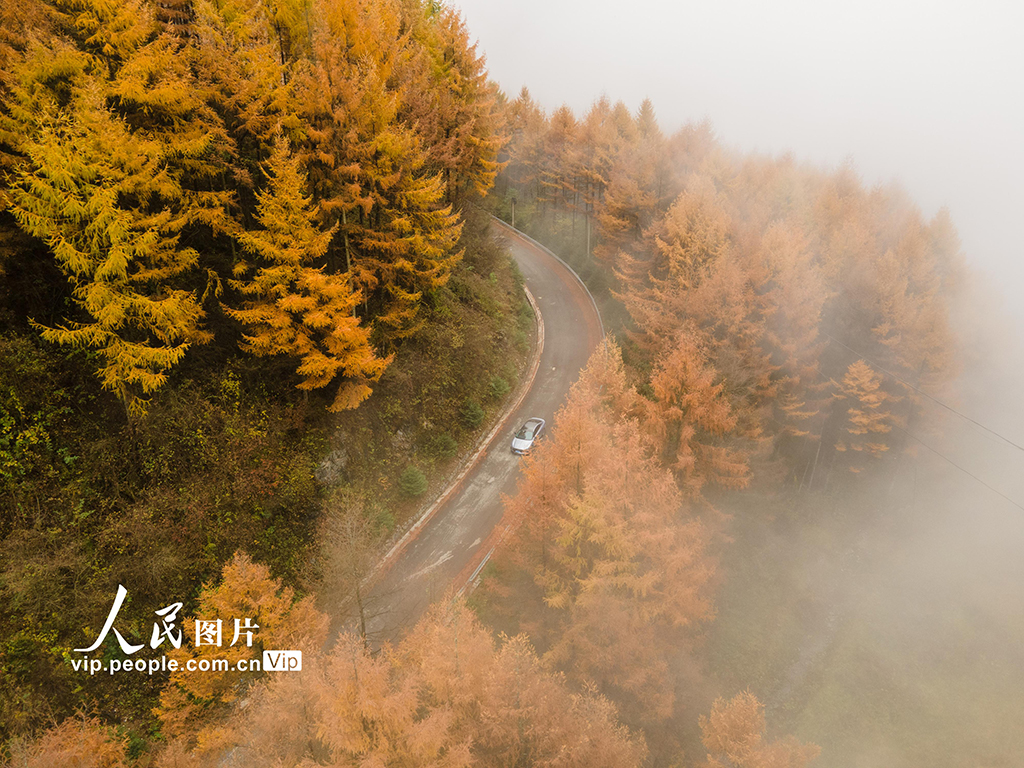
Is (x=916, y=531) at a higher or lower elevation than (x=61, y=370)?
higher

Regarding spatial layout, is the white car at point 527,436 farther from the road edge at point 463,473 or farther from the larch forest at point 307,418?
the larch forest at point 307,418

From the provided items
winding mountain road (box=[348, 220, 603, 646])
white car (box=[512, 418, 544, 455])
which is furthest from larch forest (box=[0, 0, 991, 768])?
white car (box=[512, 418, 544, 455])

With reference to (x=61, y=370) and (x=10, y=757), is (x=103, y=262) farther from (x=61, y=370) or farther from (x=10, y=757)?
(x=10, y=757)

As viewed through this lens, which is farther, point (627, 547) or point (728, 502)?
point (728, 502)

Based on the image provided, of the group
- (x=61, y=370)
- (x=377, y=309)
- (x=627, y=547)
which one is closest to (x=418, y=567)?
(x=627, y=547)

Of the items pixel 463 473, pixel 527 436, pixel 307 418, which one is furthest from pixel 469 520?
pixel 307 418

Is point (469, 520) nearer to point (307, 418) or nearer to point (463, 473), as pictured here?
point (463, 473)
